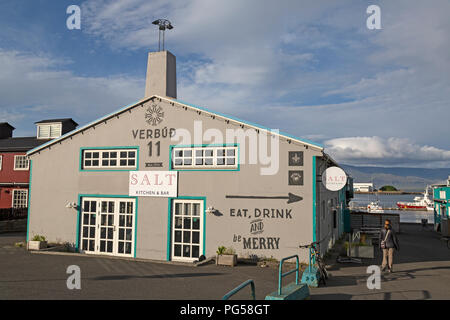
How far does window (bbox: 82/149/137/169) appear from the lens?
1570 centimetres

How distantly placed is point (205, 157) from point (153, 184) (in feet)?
8.61

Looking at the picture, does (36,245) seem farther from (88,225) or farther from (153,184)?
(153,184)

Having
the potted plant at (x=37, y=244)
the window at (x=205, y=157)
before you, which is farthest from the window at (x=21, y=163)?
the window at (x=205, y=157)

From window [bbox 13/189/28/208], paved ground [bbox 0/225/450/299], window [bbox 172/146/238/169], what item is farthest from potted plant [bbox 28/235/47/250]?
window [bbox 13/189/28/208]

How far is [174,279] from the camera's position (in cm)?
1086

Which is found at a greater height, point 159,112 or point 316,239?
point 159,112

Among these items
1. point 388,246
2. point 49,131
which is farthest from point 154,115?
point 49,131

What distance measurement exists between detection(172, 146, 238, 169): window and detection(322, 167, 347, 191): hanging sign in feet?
11.5
